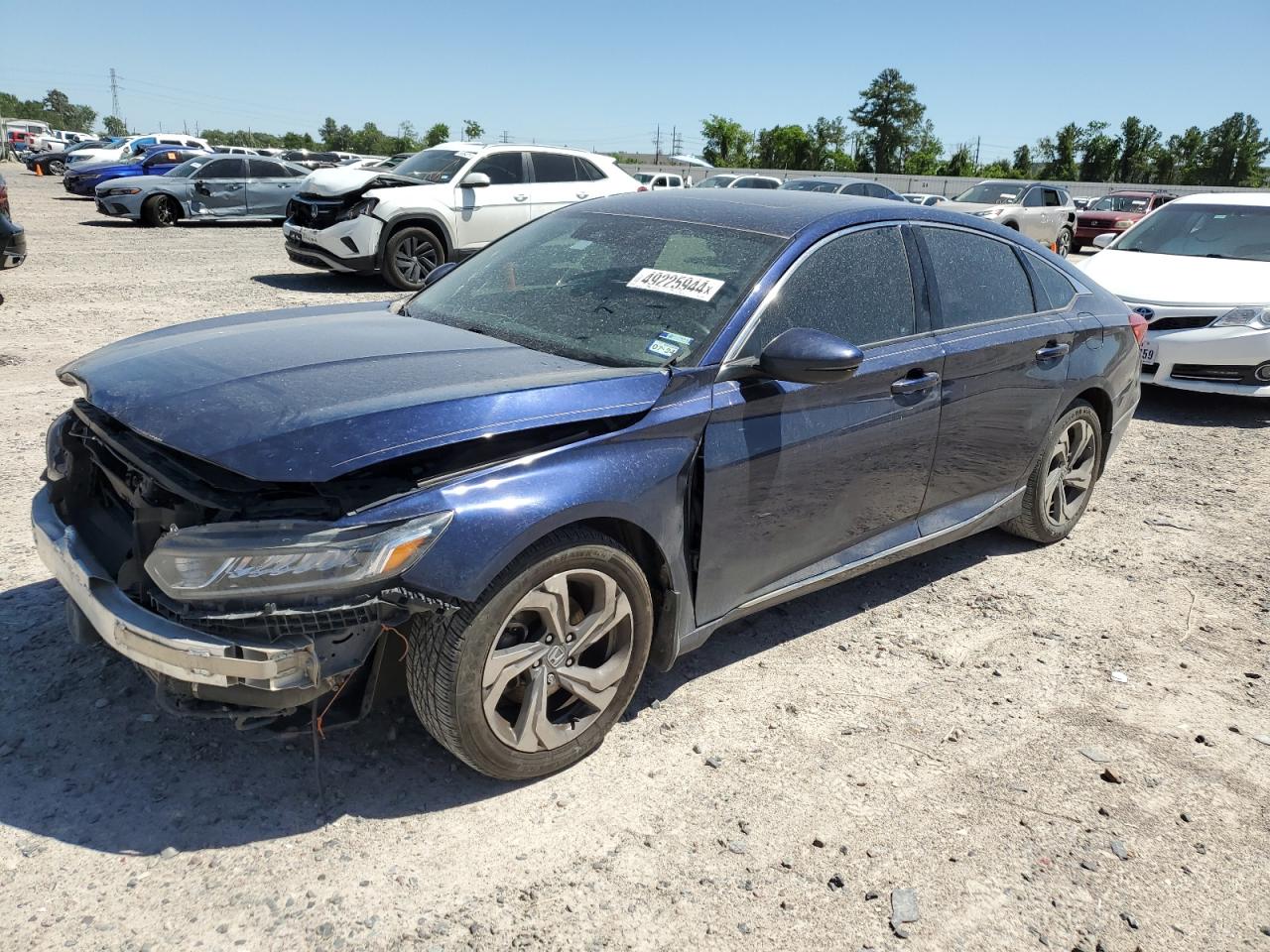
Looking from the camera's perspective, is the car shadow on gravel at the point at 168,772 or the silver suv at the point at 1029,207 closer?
the car shadow on gravel at the point at 168,772

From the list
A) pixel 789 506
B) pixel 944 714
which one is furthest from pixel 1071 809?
pixel 789 506

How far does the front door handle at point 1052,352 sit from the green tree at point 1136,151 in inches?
2946

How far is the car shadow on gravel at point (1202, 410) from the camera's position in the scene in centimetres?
799

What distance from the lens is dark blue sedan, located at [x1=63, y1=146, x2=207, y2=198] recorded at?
24188 millimetres

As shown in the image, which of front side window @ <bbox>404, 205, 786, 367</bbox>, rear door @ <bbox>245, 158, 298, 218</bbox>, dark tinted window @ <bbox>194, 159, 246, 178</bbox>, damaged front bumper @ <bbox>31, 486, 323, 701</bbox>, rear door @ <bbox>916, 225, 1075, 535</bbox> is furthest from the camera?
rear door @ <bbox>245, 158, 298, 218</bbox>

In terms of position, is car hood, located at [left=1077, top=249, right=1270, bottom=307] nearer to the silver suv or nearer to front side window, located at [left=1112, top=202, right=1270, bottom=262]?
front side window, located at [left=1112, top=202, right=1270, bottom=262]

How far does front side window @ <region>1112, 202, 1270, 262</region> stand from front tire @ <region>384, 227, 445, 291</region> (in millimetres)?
7669

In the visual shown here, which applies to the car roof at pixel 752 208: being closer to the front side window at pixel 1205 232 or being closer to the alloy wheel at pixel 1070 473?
the alloy wheel at pixel 1070 473

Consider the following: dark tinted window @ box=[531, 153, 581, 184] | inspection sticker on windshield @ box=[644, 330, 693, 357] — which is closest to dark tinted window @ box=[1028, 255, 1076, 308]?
inspection sticker on windshield @ box=[644, 330, 693, 357]

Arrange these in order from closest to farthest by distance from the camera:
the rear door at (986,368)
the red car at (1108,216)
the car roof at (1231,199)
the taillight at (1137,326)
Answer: the rear door at (986,368) < the taillight at (1137,326) < the car roof at (1231,199) < the red car at (1108,216)

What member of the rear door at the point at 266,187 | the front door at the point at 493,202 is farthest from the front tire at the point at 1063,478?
the rear door at the point at 266,187

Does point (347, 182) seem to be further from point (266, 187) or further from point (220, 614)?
point (220, 614)

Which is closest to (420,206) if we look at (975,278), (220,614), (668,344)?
(975,278)

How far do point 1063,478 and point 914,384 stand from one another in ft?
5.65
